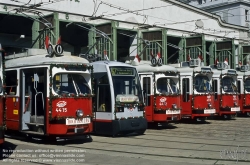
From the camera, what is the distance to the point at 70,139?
13.7 meters

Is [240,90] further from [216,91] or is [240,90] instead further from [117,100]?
[117,100]

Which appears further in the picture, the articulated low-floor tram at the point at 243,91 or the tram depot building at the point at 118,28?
the articulated low-floor tram at the point at 243,91

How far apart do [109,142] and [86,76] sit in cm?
242

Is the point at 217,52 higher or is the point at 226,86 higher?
the point at 217,52

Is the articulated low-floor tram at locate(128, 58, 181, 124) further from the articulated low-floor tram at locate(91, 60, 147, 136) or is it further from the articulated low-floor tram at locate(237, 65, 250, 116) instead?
the articulated low-floor tram at locate(237, 65, 250, 116)

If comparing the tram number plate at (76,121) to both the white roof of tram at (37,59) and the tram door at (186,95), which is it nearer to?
the white roof of tram at (37,59)

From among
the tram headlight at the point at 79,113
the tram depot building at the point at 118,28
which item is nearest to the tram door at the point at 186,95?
the tram depot building at the point at 118,28

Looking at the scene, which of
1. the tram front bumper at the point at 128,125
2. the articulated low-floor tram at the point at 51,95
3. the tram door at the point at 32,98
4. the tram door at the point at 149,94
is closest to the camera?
the articulated low-floor tram at the point at 51,95

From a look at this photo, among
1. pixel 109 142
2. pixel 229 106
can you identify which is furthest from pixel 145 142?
pixel 229 106

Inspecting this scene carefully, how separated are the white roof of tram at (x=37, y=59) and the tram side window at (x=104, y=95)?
1.44 meters

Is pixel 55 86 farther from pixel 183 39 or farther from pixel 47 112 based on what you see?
pixel 183 39

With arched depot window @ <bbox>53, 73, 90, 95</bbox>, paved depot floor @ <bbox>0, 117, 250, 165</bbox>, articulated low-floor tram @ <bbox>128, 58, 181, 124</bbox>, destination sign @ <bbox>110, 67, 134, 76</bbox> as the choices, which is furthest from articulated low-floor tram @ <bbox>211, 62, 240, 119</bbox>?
arched depot window @ <bbox>53, 73, 90, 95</bbox>

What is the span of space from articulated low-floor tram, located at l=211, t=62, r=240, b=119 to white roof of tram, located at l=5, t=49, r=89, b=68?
438 inches

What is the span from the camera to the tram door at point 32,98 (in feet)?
42.3
